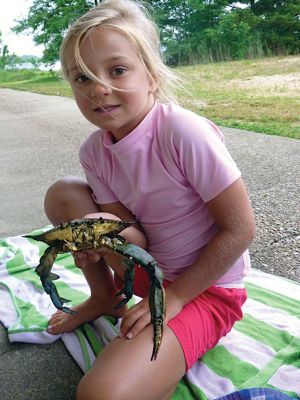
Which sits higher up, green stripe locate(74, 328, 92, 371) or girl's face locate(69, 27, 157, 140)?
girl's face locate(69, 27, 157, 140)

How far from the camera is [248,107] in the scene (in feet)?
20.9

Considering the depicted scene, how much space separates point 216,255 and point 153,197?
0.94 feet

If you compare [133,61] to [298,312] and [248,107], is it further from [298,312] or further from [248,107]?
[248,107]

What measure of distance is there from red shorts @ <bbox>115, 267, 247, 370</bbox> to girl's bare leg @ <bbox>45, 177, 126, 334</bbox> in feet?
0.92

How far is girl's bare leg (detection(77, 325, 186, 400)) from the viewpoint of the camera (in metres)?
1.35

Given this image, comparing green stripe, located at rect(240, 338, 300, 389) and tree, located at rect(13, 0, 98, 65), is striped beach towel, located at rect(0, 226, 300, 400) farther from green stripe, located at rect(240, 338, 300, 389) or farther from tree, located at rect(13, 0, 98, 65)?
tree, located at rect(13, 0, 98, 65)

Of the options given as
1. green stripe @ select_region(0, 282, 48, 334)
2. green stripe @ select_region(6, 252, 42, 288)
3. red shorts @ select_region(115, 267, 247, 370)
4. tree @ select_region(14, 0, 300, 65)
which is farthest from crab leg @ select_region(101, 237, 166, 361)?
tree @ select_region(14, 0, 300, 65)

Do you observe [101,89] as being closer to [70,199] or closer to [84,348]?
[70,199]

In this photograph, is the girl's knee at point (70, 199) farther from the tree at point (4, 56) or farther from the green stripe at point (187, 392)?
the tree at point (4, 56)

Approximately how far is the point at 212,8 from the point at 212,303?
14316 mm

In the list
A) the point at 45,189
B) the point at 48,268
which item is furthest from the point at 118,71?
the point at 45,189

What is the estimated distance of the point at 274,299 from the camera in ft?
6.55

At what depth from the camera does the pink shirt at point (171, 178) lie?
146 cm

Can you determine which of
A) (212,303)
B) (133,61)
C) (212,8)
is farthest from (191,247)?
(212,8)
